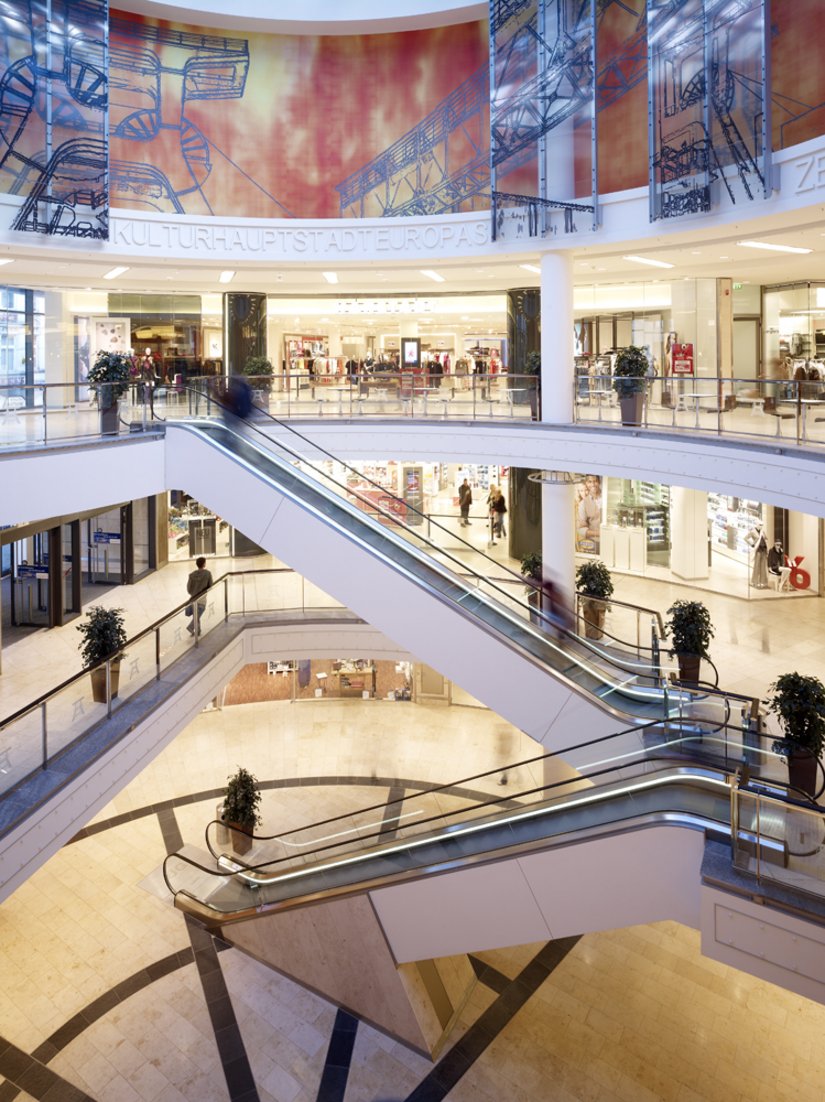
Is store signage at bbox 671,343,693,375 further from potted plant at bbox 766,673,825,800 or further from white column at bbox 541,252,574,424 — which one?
potted plant at bbox 766,673,825,800

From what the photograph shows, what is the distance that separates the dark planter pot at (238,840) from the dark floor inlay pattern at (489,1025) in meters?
3.70

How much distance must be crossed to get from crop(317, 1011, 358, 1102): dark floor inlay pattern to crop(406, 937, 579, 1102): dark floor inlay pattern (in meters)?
0.71

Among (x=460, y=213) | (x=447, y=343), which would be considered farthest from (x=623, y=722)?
(x=447, y=343)

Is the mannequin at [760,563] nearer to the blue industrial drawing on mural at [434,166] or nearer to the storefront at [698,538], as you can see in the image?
the storefront at [698,538]

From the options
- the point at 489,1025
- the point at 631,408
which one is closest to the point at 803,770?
the point at 489,1025

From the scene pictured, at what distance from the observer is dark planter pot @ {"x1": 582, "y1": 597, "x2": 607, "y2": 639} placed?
1152cm

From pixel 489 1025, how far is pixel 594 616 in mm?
5280

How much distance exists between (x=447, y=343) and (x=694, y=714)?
1568 centimetres

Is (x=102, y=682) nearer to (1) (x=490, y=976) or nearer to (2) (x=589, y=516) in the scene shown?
(1) (x=490, y=976)

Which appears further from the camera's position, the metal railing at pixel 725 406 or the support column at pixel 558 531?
the support column at pixel 558 531

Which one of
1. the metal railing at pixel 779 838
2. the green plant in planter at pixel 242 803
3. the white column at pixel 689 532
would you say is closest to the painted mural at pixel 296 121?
the white column at pixel 689 532

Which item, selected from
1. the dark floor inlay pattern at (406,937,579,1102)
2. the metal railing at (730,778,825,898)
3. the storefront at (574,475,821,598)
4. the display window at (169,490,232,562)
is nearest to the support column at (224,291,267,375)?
the display window at (169,490,232,562)

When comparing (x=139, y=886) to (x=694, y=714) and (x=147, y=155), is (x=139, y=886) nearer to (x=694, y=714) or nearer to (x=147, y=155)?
(x=694, y=714)

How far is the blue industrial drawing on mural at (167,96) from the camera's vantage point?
1600 centimetres
